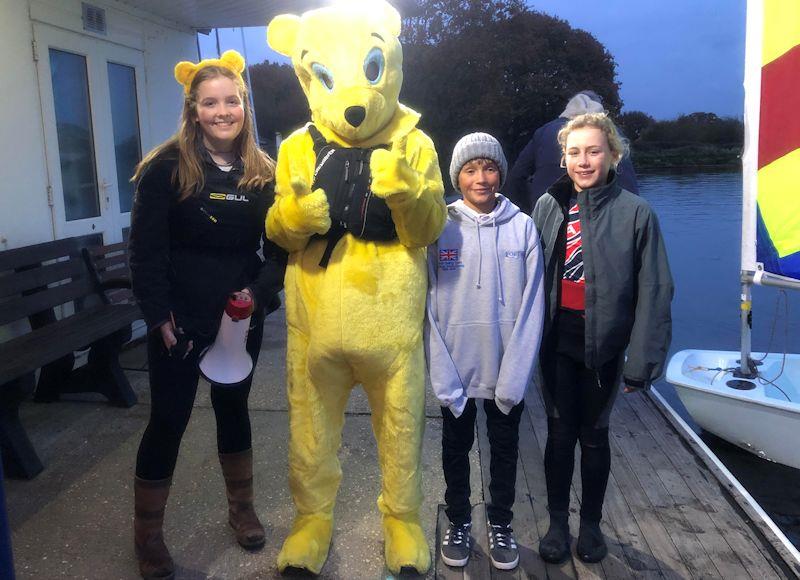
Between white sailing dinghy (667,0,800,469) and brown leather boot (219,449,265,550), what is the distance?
3.08m

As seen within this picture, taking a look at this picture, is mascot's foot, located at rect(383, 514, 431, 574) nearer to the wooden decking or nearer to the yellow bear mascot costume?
the yellow bear mascot costume

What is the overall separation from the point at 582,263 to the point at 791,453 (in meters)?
2.71

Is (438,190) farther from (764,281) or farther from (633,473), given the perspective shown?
(764,281)

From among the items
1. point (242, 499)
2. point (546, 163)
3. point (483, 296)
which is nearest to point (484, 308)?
point (483, 296)

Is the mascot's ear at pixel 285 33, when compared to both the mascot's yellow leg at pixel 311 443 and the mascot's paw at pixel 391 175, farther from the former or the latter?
the mascot's yellow leg at pixel 311 443

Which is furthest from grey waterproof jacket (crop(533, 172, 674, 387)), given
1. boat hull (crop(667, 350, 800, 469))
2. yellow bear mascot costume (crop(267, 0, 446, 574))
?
boat hull (crop(667, 350, 800, 469))

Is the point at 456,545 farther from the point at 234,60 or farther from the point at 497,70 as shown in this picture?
the point at 497,70

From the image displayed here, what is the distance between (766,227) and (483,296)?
2.64 metres

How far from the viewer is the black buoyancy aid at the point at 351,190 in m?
2.11

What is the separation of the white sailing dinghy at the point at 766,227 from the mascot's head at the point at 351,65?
2787 millimetres

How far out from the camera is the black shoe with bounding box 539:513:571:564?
2539 millimetres

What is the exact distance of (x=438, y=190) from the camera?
216 centimetres

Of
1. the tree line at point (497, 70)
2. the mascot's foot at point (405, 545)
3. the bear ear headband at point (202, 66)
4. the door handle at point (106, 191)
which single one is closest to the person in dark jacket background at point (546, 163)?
the bear ear headband at point (202, 66)

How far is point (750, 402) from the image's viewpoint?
13.5 ft
